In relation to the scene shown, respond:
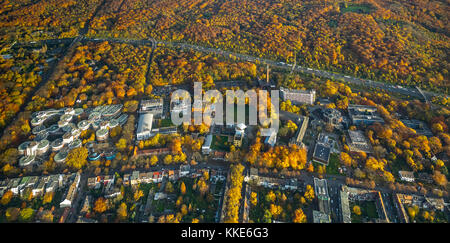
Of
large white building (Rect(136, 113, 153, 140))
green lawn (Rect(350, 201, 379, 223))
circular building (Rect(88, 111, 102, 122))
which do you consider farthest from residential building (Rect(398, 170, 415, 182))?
circular building (Rect(88, 111, 102, 122))

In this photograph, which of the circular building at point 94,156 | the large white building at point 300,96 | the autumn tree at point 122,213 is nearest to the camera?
the autumn tree at point 122,213

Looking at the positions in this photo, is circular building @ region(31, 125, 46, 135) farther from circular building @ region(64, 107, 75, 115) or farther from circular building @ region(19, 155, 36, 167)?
circular building @ region(19, 155, 36, 167)

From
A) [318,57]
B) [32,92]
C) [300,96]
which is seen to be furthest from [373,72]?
[32,92]

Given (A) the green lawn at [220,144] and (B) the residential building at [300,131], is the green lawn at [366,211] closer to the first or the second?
(B) the residential building at [300,131]

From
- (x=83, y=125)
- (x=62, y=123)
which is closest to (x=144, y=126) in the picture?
(x=83, y=125)

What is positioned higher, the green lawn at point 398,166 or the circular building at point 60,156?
the circular building at point 60,156

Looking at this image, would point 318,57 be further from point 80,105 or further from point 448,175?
point 80,105

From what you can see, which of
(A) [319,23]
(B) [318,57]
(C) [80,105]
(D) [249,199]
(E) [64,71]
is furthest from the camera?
(A) [319,23]

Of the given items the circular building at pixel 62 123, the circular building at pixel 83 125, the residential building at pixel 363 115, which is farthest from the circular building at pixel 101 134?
the residential building at pixel 363 115
